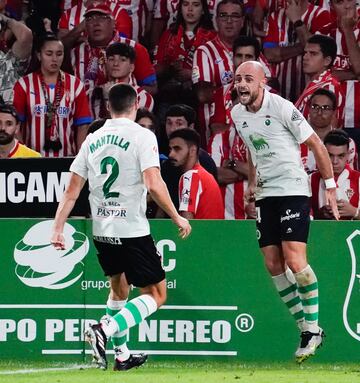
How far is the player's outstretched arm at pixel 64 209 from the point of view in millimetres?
9219

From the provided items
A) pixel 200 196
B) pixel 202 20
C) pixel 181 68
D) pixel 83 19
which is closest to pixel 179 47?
pixel 181 68

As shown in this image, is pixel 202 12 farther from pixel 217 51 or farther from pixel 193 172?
pixel 193 172

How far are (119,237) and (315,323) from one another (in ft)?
5.75

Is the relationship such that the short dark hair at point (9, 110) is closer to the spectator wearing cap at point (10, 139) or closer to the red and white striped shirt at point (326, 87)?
the spectator wearing cap at point (10, 139)

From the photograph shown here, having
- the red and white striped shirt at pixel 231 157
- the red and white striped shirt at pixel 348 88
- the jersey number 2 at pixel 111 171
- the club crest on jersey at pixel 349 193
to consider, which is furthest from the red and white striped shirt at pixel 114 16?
the jersey number 2 at pixel 111 171

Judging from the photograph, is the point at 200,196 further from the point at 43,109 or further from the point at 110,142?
the point at 43,109

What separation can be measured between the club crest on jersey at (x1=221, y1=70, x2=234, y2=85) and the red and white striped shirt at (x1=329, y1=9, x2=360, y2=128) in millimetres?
1133

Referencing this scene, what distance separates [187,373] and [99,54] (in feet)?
17.5

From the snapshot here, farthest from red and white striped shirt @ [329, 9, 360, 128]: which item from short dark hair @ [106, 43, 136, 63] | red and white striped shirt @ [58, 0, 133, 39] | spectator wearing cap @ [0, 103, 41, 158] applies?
spectator wearing cap @ [0, 103, 41, 158]

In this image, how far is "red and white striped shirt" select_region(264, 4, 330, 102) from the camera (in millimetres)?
14094

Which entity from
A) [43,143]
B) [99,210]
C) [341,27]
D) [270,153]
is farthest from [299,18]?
[99,210]

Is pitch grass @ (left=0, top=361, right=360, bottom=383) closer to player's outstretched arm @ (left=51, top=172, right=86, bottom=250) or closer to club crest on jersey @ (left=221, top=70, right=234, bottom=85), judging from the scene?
player's outstretched arm @ (left=51, top=172, right=86, bottom=250)

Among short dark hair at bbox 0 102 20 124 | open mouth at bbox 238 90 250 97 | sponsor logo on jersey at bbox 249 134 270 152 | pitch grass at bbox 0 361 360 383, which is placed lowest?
pitch grass at bbox 0 361 360 383

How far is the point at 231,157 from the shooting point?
43.0 ft
